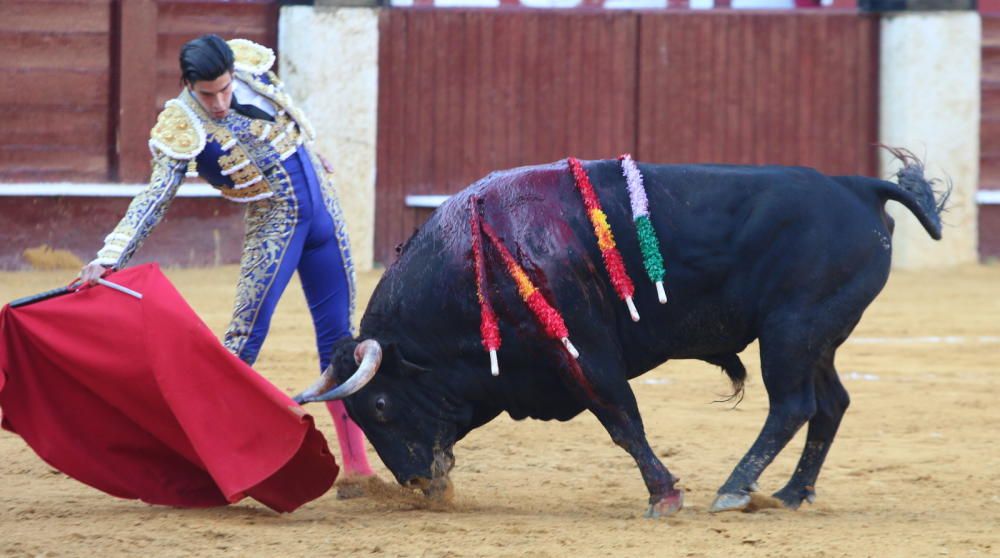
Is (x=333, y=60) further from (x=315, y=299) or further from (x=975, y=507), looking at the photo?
(x=975, y=507)

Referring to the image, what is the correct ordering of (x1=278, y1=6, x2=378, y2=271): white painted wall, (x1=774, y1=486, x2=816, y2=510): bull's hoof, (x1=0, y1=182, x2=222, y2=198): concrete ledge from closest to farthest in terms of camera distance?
1. (x1=774, y1=486, x2=816, y2=510): bull's hoof
2. (x1=0, y1=182, x2=222, y2=198): concrete ledge
3. (x1=278, y1=6, x2=378, y2=271): white painted wall

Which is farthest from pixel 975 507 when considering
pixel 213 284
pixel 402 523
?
pixel 213 284

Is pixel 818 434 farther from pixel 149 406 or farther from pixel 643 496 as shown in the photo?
pixel 149 406

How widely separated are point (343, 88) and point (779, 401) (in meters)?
5.95

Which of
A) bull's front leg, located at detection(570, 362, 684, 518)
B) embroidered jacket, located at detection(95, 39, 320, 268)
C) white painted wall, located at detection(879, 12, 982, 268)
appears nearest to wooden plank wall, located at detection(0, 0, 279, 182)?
white painted wall, located at detection(879, 12, 982, 268)

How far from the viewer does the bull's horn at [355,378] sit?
4.11 metres

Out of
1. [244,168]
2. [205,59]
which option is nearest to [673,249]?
[244,168]

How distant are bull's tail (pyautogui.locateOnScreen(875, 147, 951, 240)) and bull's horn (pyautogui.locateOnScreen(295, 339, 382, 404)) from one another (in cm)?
144

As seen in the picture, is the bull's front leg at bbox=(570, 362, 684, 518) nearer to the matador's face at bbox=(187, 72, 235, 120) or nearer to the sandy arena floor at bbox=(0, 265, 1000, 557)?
the sandy arena floor at bbox=(0, 265, 1000, 557)

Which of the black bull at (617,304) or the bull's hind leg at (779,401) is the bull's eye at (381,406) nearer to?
the black bull at (617,304)

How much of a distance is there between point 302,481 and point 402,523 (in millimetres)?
325

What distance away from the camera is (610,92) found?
10344 mm

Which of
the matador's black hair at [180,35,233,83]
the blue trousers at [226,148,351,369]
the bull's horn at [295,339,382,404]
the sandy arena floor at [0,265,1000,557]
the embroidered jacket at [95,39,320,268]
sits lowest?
the sandy arena floor at [0,265,1000,557]

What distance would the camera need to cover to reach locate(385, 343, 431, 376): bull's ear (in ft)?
13.9
